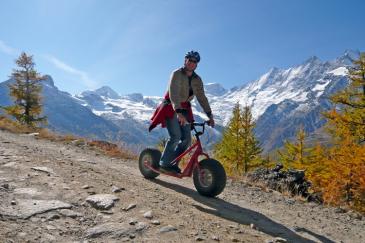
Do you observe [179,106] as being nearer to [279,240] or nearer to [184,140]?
[184,140]

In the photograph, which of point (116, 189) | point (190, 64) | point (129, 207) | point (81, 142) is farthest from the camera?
point (81, 142)

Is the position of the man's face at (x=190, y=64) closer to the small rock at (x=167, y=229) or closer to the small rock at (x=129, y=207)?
the small rock at (x=129, y=207)

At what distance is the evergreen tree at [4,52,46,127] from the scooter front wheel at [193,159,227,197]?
34223 mm

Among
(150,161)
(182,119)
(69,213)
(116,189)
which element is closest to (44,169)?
(116,189)

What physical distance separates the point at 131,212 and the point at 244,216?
7.76 feet

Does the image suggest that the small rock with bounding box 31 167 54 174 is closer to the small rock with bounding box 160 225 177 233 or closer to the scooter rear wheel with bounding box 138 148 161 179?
the scooter rear wheel with bounding box 138 148 161 179

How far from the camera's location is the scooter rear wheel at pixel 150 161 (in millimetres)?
10289

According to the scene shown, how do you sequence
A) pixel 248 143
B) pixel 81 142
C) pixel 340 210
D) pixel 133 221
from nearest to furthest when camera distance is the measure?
pixel 133 221 < pixel 340 210 < pixel 81 142 < pixel 248 143

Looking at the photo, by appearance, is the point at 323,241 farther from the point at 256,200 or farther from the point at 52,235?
the point at 52,235

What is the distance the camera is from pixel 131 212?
6.70 m

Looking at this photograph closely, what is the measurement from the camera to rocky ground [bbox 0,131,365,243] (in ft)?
19.3

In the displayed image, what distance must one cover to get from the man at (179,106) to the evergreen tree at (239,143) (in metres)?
25.7

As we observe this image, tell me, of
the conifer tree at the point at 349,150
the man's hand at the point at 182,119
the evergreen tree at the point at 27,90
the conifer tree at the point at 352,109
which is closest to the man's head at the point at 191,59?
the man's hand at the point at 182,119

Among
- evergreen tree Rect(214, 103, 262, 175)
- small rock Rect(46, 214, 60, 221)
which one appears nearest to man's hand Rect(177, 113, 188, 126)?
small rock Rect(46, 214, 60, 221)
